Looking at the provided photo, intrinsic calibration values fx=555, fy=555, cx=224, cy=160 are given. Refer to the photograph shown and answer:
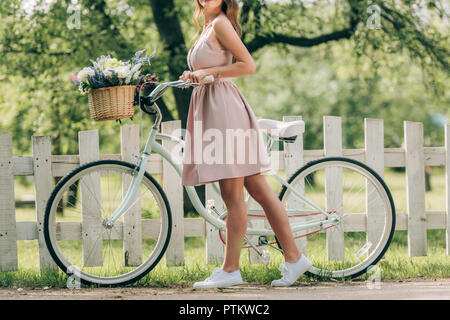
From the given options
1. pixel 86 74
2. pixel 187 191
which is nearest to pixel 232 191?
pixel 187 191

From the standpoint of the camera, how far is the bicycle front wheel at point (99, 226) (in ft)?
12.3

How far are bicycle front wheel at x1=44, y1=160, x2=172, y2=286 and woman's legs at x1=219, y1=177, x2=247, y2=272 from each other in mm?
505

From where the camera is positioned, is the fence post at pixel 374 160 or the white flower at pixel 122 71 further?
the fence post at pixel 374 160

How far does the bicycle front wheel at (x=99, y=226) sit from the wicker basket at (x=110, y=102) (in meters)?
0.42

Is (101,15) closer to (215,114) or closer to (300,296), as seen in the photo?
(215,114)

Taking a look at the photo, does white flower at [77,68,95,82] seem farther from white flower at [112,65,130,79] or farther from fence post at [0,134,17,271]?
fence post at [0,134,17,271]

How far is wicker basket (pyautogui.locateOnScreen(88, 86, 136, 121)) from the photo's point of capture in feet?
11.2

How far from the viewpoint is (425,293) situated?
3.67 metres

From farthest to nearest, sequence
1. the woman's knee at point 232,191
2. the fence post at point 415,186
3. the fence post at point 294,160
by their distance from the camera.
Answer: the fence post at point 415,186 < the fence post at point 294,160 < the woman's knee at point 232,191

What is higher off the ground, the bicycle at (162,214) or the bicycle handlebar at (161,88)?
the bicycle handlebar at (161,88)

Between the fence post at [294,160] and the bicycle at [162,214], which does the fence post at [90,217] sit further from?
the fence post at [294,160]

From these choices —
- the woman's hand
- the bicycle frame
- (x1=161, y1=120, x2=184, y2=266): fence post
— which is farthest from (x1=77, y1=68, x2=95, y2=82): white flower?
(x1=161, y1=120, x2=184, y2=266): fence post

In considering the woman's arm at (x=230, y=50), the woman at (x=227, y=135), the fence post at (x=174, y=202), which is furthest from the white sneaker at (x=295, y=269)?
the woman's arm at (x=230, y=50)

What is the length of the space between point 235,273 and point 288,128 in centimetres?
104
